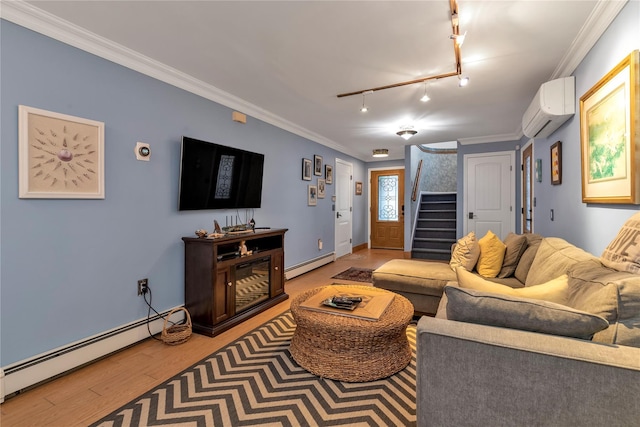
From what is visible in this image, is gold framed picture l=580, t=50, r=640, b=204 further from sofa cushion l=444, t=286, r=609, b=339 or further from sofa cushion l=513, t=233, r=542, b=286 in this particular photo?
sofa cushion l=444, t=286, r=609, b=339

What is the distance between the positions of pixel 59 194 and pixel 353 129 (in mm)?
3836

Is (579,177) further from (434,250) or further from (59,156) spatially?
(59,156)

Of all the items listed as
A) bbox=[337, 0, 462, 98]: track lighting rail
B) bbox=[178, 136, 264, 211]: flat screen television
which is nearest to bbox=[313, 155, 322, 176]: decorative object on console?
bbox=[178, 136, 264, 211]: flat screen television

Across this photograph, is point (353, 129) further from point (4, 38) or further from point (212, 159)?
point (4, 38)

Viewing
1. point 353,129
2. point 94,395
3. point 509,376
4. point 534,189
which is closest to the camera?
point 509,376

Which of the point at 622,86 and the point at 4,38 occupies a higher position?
the point at 4,38

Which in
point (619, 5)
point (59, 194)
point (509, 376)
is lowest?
point (509, 376)

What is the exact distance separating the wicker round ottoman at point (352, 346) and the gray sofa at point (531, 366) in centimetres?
74

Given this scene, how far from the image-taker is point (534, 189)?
13.3 ft

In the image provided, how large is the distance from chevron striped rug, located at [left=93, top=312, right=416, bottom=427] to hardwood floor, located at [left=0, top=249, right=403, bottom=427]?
0.13 metres

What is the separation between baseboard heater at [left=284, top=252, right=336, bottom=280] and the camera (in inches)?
182

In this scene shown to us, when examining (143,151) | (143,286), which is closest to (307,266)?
(143,286)

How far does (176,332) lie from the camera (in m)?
2.61

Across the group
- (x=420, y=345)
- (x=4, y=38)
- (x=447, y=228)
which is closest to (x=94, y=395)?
(x=420, y=345)
